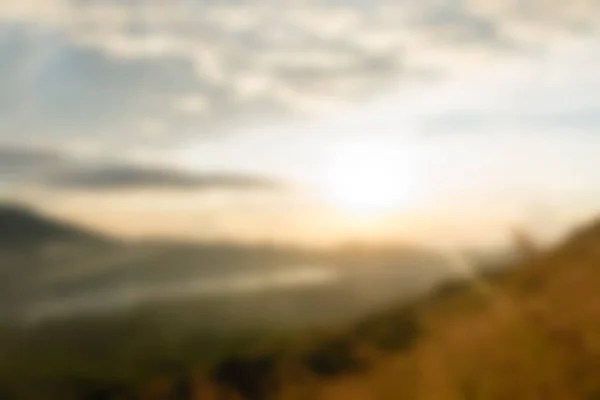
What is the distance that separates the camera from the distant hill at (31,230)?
113cm

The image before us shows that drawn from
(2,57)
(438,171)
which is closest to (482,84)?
(438,171)

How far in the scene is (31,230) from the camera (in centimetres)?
114

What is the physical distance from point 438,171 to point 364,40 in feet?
0.72

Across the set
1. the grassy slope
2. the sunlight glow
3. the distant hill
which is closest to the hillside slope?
the grassy slope

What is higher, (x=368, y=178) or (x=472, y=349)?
(x=368, y=178)

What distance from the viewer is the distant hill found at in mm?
1135

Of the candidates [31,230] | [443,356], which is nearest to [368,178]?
[443,356]

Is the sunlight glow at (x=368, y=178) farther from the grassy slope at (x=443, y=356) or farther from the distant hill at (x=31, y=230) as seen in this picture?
the distant hill at (x=31, y=230)

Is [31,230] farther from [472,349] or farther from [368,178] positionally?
[472,349]

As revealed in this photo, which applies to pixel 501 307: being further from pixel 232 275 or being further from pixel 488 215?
pixel 232 275

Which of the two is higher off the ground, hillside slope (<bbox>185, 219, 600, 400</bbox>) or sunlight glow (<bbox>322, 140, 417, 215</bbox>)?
sunlight glow (<bbox>322, 140, 417, 215</bbox>)

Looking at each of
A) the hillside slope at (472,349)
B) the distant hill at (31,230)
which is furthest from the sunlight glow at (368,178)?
the distant hill at (31,230)

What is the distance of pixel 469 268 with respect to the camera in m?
1.19

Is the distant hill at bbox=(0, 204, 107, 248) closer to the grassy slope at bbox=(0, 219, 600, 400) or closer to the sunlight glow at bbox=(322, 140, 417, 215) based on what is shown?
the grassy slope at bbox=(0, 219, 600, 400)
